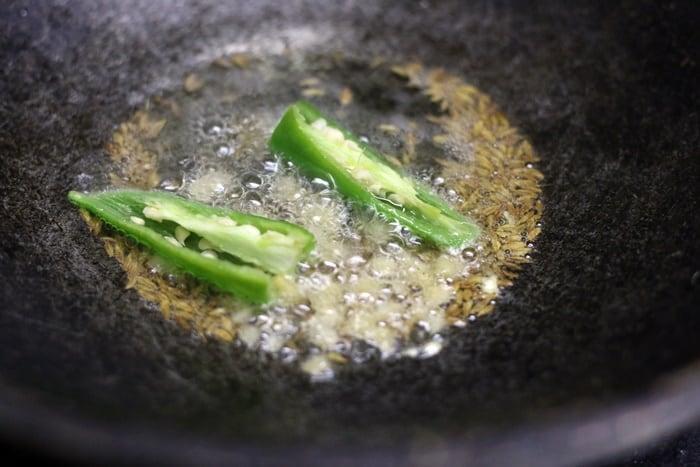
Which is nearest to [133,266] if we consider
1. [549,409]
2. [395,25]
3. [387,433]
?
[387,433]

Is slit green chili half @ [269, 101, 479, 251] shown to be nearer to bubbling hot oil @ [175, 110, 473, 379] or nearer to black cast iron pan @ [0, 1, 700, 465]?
bubbling hot oil @ [175, 110, 473, 379]

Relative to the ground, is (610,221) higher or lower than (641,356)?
higher

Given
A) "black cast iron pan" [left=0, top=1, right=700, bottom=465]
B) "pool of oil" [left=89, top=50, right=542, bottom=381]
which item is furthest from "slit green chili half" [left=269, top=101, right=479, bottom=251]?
"black cast iron pan" [left=0, top=1, right=700, bottom=465]

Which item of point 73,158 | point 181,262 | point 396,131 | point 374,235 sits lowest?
point 181,262

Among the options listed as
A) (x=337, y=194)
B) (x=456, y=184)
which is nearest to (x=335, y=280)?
(x=337, y=194)

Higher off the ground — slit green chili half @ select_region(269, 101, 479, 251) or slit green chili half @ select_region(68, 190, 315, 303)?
slit green chili half @ select_region(269, 101, 479, 251)

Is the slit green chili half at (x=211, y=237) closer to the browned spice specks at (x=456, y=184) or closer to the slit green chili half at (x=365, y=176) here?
the browned spice specks at (x=456, y=184)

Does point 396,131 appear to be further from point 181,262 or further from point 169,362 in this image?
point 169,362
